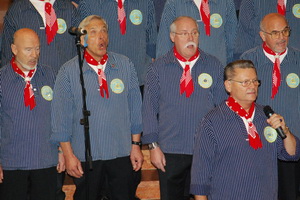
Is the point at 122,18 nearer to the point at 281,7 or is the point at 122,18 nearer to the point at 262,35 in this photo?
the point at 262,35

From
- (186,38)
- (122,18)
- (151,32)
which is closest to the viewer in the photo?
(186,38)

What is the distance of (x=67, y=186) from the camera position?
5.45 meters

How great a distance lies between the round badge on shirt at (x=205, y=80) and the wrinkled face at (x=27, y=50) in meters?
1.53

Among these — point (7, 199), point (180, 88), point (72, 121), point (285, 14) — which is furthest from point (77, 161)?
point (285, 14)

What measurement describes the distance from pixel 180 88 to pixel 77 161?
1149mm

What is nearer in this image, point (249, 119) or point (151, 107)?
point (249, 119)

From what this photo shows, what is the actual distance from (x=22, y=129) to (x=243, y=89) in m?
1.99

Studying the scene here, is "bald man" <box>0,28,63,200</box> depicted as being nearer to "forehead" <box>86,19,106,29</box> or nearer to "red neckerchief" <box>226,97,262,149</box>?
"forehead" <box>86,19,106,29</box>

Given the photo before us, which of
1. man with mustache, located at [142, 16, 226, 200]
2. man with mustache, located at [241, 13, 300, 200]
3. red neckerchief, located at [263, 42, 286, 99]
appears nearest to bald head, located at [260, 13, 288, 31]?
man with mustache, located at [241, 13, 300, 200]

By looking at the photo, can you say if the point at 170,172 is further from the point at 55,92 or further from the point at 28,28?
the point at 28,28

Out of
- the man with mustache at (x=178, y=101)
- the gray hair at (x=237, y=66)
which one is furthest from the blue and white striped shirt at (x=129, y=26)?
the gray hair at (x=237, y=66)

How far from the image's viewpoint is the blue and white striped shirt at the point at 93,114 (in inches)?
189

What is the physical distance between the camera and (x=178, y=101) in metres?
4.95

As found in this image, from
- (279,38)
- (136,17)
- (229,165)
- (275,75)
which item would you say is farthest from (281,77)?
(136,17)
